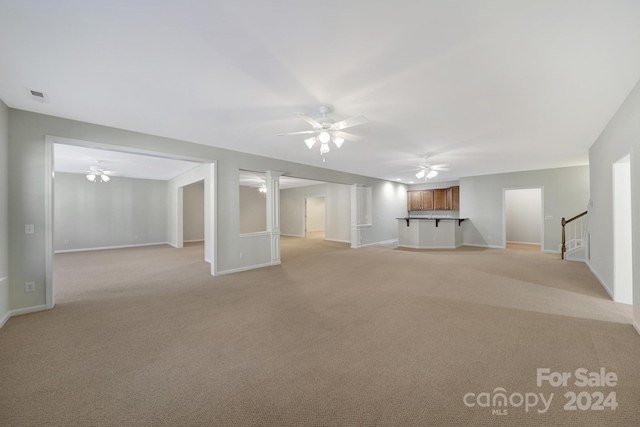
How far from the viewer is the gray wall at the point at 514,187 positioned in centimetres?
707

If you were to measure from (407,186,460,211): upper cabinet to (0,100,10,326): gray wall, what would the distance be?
1129 centimetres

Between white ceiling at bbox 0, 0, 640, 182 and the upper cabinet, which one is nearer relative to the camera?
white ceiling at bbox 0, 0, 640, 182

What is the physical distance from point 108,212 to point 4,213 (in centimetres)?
673

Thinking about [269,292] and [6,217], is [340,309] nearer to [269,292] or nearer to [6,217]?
[269,292]

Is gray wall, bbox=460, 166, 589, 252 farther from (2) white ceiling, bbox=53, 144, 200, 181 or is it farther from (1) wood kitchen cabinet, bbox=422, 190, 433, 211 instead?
(2) white ceiling, bbox=53, 144, 200, 181

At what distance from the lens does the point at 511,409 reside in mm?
1585

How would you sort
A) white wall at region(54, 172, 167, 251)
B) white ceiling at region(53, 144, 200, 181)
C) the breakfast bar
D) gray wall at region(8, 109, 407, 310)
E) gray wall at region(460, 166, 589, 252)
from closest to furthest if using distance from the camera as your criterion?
gray wall at region(8, 109, 407, 310) → white ceiling at region(53, 144, 200, 181) → gray wall at region(460, 166, 589, 252) → white wall at region(54, 172, 167, 251) → the breakfast bar

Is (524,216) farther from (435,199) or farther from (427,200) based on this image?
(427,200)

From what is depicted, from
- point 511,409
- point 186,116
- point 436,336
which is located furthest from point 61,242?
point 511,409

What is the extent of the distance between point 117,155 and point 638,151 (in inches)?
347

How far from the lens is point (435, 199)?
10.4 metres

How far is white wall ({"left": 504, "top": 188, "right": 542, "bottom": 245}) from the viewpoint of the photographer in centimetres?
923

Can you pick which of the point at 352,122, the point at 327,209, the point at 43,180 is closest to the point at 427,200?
the point at 327,209

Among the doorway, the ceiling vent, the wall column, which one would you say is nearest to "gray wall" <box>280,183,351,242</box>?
the wall column
